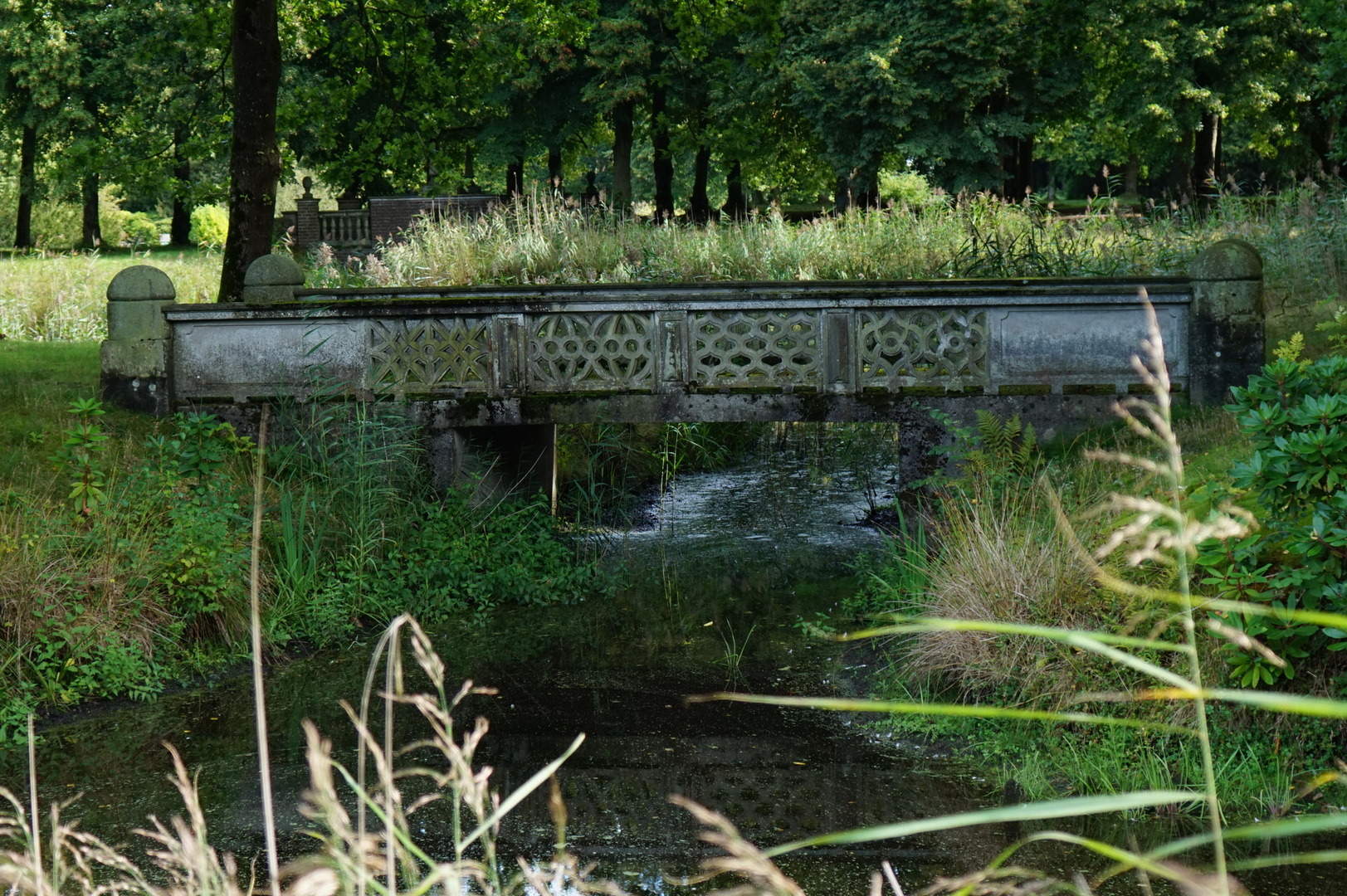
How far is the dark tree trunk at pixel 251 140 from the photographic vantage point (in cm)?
1195

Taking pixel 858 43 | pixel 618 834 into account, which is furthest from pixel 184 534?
pixel 858 43

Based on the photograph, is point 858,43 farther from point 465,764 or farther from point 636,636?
point 465,764

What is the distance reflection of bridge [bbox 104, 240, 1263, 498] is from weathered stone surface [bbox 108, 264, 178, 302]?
1 centimetres

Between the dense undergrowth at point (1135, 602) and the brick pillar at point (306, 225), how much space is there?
2275 centimetres

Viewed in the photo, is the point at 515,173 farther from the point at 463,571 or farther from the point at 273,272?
the point at 463,571

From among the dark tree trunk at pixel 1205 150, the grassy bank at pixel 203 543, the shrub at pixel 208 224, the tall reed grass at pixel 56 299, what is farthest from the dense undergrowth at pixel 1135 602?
the shrub at pixel 208 224

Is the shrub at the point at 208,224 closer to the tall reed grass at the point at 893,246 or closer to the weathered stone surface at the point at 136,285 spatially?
the tall reed grass at the point at 893,246

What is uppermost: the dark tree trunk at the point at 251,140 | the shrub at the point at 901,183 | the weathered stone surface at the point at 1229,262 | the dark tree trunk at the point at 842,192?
the shrub at the point at 901,183

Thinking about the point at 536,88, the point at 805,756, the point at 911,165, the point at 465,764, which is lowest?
the point at 805,756

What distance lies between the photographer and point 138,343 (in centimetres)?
1009

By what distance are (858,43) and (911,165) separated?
325cm

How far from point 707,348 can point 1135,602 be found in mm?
4367

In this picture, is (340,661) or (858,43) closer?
(340,661)

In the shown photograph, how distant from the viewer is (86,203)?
40188 millimetres
